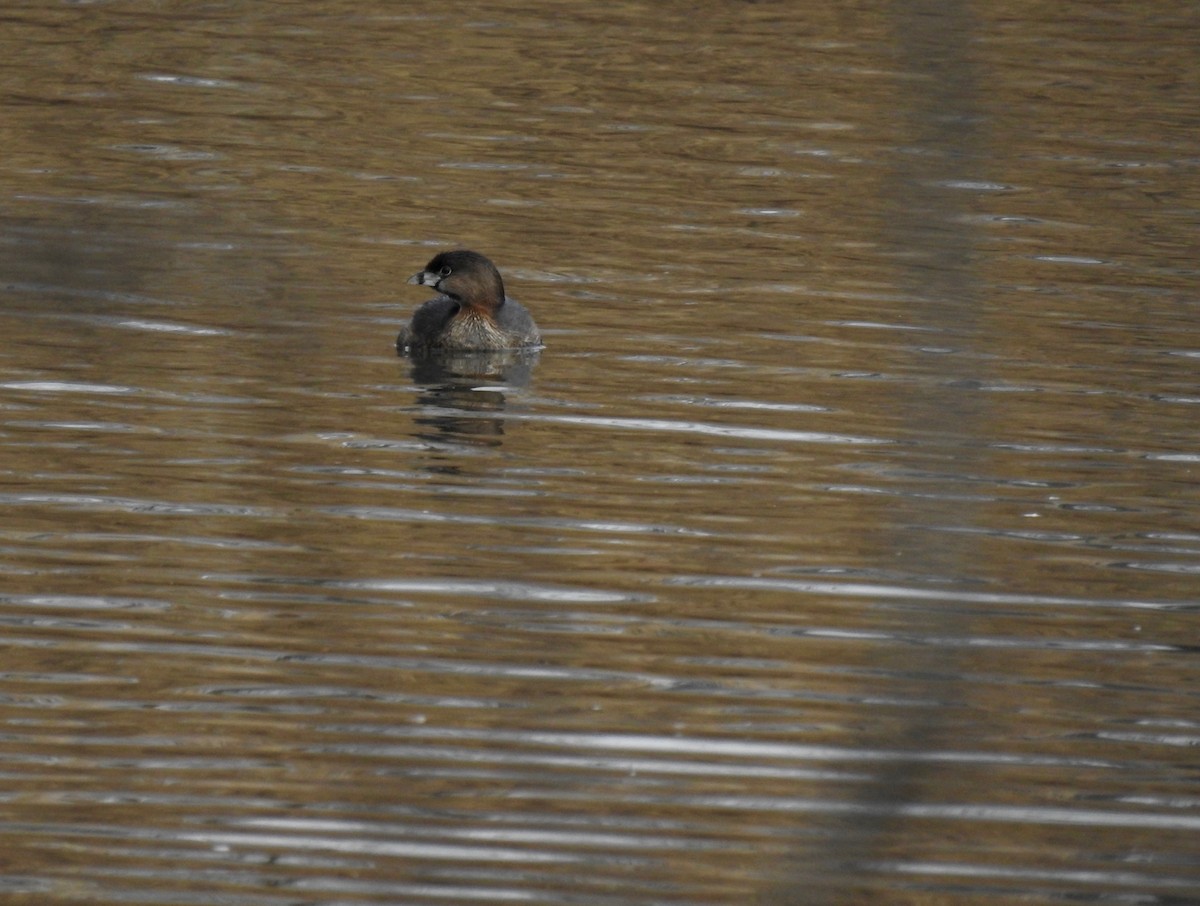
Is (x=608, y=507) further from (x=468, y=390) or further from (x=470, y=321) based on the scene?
(x=470, y=321)

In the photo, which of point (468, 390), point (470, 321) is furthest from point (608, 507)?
point (470, 321)

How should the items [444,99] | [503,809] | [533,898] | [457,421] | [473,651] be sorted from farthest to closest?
[444,99] → [457,421] → [473,651] → [503,809] → [533,898]

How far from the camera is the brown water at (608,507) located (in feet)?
8.71

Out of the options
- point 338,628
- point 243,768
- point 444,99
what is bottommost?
point 444,99

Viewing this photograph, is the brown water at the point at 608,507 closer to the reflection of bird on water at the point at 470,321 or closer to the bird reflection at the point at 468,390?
the bird reflection at the point at 468,390

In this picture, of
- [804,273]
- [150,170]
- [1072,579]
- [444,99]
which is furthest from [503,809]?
[444,99]

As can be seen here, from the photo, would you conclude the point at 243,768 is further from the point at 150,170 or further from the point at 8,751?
the point at 150,170

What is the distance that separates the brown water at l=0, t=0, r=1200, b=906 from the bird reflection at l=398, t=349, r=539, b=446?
0.05 m

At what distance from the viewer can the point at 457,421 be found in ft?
39.0

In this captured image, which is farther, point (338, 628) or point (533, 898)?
point (338, 628)

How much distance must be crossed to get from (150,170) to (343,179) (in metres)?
1.48

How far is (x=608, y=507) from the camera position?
977cm

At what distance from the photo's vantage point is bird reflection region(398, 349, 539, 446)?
37.8 feet

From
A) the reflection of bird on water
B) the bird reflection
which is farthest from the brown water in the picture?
the reflection of bird on water
